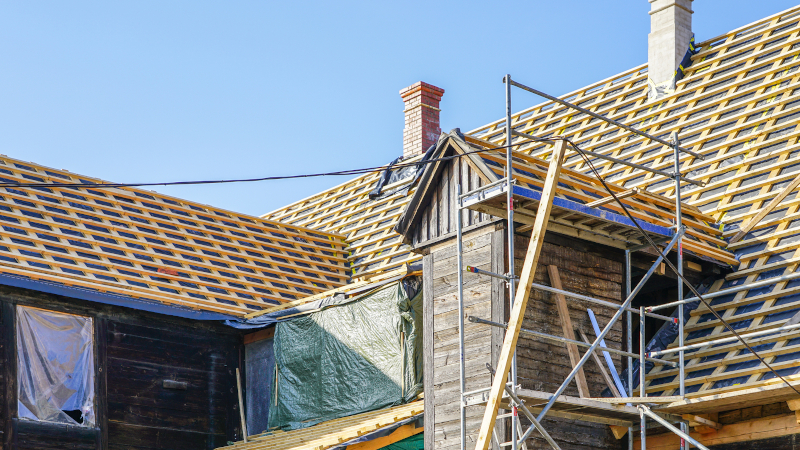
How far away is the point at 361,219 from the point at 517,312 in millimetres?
12511

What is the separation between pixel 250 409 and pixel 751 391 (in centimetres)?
926

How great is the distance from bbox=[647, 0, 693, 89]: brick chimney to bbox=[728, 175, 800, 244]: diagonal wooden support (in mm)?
4412

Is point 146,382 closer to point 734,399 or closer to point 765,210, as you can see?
point 734,399

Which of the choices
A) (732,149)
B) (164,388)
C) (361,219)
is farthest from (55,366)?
(732,149)

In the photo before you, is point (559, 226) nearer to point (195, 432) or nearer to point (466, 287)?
point (466, 287)

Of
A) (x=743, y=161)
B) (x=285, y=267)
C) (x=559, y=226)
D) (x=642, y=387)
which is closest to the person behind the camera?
(x=642, y=387)

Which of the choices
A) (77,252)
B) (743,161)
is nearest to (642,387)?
(743,161)

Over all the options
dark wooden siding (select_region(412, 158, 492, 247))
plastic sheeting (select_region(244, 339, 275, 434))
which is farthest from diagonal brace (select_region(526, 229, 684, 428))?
plastic sheeting (select_region(244, 339, 275, 434))

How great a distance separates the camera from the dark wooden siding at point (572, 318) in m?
11.7

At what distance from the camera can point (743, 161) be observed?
14.4 metres

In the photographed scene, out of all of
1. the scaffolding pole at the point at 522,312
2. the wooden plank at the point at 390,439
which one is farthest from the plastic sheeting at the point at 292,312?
the scaffolding pole at the point at 522,312

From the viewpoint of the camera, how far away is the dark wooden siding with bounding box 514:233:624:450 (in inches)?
460

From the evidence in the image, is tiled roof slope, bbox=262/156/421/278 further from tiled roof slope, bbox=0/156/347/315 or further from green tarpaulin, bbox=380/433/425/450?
green tarpaulin, bbox=380/433/425/450

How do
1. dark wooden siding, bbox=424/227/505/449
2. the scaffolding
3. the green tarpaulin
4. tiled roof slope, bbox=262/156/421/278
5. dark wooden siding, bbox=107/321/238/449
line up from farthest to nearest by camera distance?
tiled roof slope, bbox=262/156/421/278 → dark wooden siding, bbox=107/321/238/449 → the green tarpaulin → dark wooden siding, bbox=424/227/505/449 → the scaffolding
